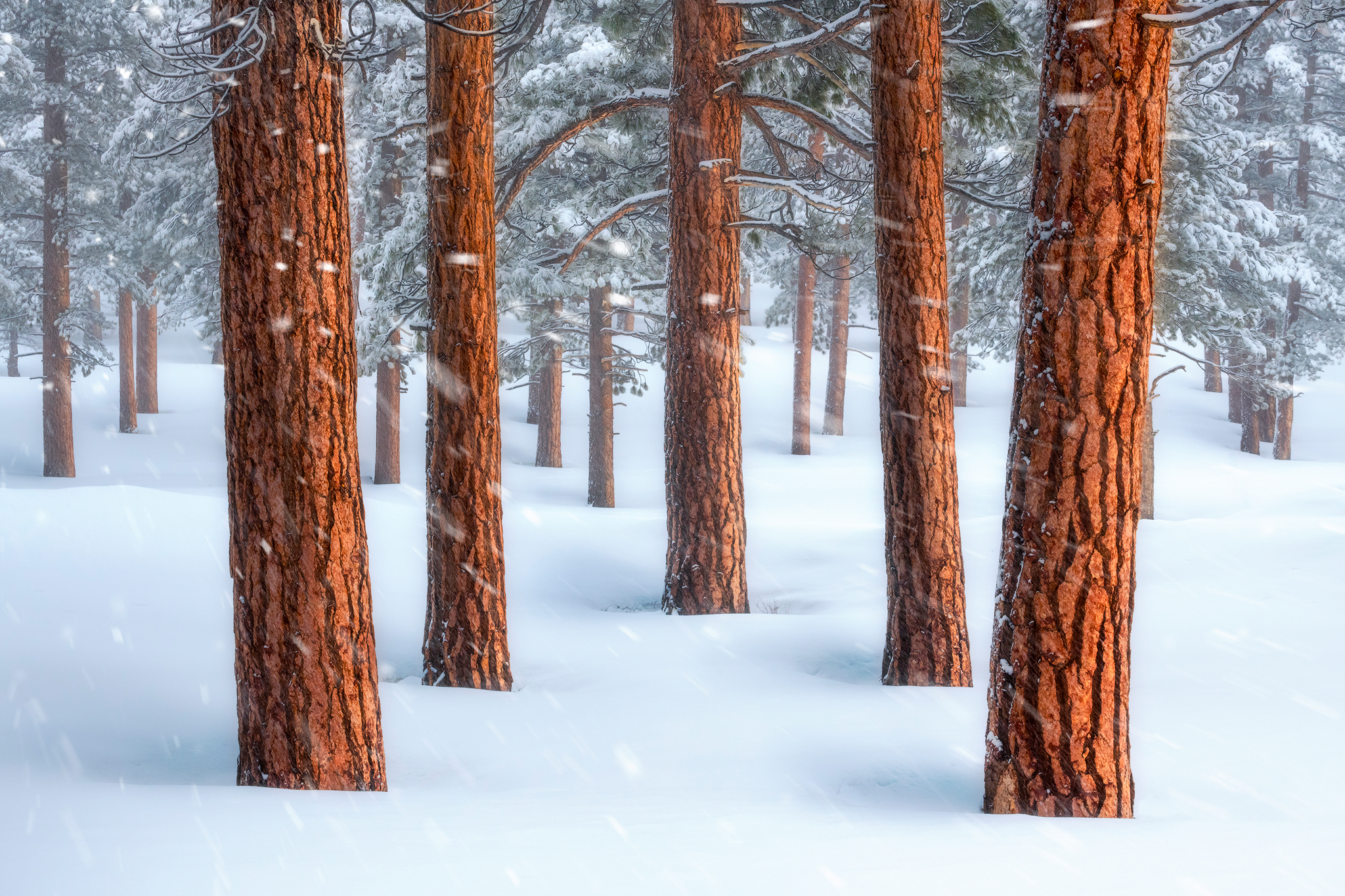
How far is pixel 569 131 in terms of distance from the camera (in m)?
8.91

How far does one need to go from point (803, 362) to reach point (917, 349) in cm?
1801

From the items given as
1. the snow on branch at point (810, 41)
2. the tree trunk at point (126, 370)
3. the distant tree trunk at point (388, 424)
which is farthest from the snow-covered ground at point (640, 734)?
the tree trunk at point (126, 370)

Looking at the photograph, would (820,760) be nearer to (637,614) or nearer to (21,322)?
(637,614)

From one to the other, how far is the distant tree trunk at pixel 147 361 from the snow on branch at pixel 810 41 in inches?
921

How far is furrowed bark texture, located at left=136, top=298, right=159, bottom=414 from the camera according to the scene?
1062 inches

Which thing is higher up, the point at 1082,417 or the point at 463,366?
the point at 463,366

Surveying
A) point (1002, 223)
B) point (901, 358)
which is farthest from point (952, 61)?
point (1002, 223)

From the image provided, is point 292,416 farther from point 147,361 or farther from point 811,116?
point 147,361

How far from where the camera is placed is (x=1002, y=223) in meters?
17.9

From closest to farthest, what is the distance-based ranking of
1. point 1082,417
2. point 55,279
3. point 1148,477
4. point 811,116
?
1. point 1082,417
2. point 811,116
3. point 1148,477
4. point 55,279

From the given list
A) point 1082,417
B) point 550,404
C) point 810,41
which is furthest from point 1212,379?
point 1082,417

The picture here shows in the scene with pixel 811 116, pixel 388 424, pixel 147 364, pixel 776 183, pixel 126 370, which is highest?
pixel 811 116

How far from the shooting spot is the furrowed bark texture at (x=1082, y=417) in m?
3.81

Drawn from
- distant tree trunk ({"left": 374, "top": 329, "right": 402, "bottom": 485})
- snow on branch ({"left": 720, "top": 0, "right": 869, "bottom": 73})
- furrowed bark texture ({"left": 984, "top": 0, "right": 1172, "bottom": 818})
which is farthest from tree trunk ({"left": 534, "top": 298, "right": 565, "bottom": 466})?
furrowed bark texture ({"left": 984, "top": 0, "right": 1172, "bottom": 818})
